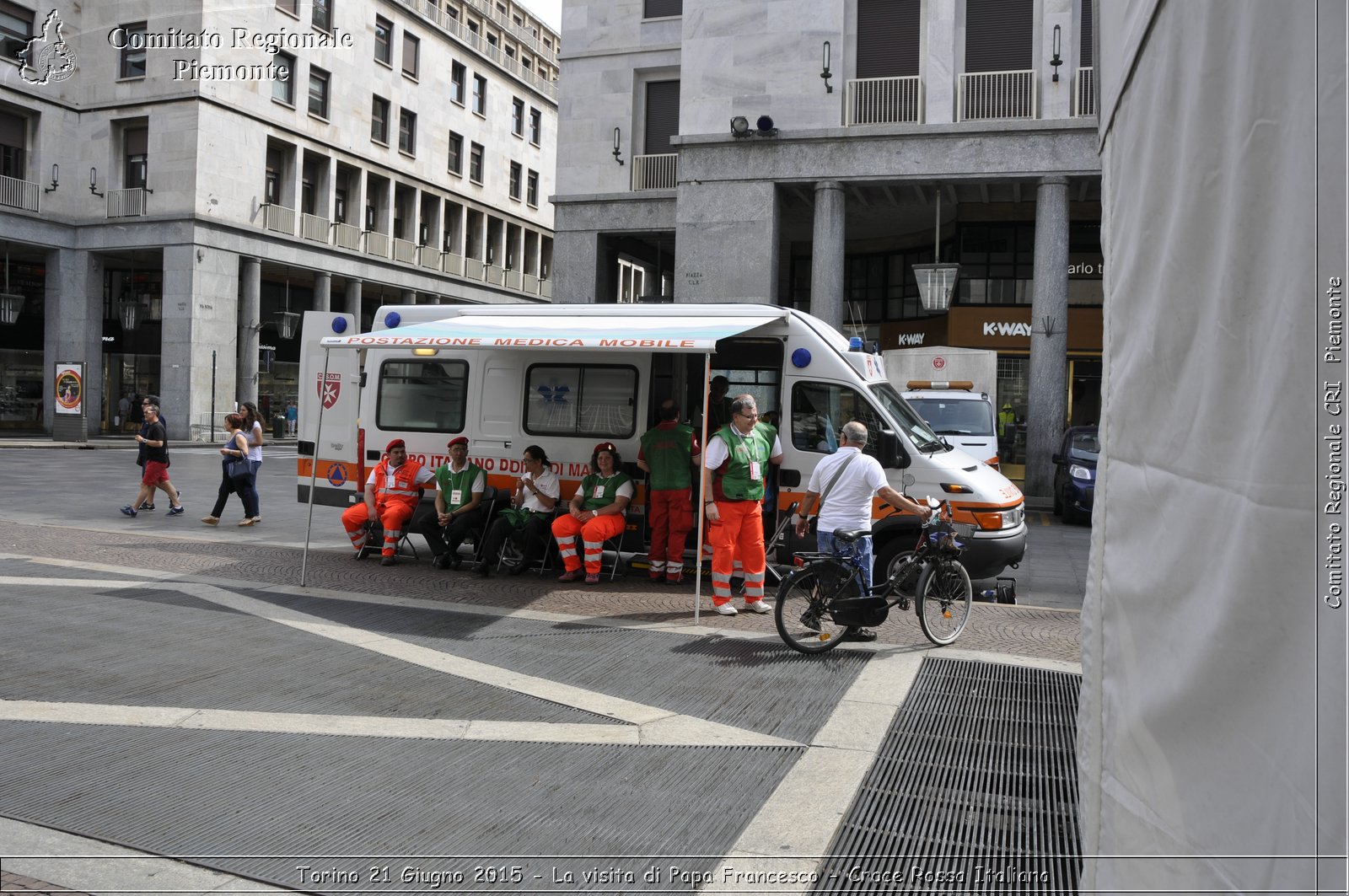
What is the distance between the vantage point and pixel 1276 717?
1.59m

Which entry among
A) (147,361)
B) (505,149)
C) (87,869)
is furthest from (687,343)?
(505,149)

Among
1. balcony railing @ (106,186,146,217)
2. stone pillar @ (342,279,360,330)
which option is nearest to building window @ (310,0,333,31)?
balcony railing @ (106,186,146,217)

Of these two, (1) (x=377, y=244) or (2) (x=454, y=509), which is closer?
(2) (x=454, y=509)

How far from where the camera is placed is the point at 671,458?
10.7 metres

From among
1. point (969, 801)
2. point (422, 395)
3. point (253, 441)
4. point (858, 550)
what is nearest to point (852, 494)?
point (858, 550)

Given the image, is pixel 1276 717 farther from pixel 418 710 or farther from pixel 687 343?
pixel 687 343

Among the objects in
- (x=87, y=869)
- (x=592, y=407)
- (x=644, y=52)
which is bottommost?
(x=87, y=869)

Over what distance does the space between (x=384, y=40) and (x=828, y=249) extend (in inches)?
1251

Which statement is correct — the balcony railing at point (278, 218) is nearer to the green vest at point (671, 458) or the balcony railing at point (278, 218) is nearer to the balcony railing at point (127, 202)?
the balcony railing at point (127, 202)

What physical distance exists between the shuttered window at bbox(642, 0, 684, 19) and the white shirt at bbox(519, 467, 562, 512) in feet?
59.2

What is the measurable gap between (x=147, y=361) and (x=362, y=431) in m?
33.3

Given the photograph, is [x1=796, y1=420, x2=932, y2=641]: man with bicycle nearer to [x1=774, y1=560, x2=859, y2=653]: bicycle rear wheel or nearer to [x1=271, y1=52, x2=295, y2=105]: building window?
[x1=774, y1=560, x2=859, y2=653]: bicycle rear wheel

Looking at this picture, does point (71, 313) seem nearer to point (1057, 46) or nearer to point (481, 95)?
point (481, 95)

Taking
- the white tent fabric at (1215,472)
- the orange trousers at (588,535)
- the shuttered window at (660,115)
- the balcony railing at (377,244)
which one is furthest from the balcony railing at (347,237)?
the white tent fabric at (1215,472)
